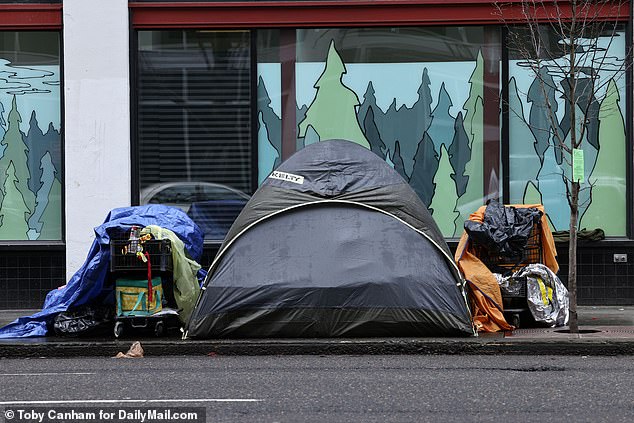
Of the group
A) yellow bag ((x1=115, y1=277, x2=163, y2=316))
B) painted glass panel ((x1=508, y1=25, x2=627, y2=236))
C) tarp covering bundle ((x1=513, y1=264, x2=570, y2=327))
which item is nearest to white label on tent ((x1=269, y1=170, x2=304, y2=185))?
yellow bag ((x1=115, y1=277, x2=163, y2=316))

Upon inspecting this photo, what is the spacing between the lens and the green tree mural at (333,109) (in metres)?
15.7

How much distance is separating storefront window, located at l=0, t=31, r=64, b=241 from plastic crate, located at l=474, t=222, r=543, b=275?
6.54 m

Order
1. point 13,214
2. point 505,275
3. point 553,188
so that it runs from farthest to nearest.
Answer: point 13,214 < point 553,188 < point 505,275

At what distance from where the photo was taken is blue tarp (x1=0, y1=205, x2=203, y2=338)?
12242 mm

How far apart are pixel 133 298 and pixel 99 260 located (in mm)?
595

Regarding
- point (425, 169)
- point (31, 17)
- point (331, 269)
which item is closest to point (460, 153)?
point (425, 169)

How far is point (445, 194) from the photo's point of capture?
15750mm

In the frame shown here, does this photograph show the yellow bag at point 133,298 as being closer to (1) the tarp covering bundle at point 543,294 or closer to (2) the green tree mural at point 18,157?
(2) the green tree mural at point 18,157

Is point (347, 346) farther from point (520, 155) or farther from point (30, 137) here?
point (30, 137)

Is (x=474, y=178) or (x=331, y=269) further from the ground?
(x=474, y=178)

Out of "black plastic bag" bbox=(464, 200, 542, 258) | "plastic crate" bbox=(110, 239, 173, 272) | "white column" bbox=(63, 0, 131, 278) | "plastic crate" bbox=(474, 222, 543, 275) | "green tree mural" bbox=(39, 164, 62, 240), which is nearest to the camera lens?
"plastic crate" bbox=(110, 239, 173, 272)

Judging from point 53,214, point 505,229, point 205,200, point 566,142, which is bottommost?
point 505,229

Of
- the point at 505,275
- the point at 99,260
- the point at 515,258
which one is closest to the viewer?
the point at 99,260

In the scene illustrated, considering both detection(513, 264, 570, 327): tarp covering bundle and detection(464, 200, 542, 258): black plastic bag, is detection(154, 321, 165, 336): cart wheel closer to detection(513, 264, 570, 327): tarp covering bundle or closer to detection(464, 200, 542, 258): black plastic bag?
detection(464, 200, 542, 258): black plastic bag
